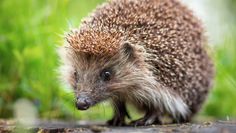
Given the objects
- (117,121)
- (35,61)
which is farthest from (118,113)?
(35,61)

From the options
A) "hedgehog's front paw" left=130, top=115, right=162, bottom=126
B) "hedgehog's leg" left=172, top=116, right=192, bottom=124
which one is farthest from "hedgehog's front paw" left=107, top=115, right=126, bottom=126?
"hedgehog's leg" left=172, top=116, right=192, bottom=124

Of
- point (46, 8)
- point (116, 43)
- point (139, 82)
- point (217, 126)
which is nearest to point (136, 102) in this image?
point (139, 82)

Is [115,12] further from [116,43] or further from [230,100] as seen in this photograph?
[230,100]

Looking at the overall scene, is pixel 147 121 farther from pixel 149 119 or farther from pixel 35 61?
pixel 35 61

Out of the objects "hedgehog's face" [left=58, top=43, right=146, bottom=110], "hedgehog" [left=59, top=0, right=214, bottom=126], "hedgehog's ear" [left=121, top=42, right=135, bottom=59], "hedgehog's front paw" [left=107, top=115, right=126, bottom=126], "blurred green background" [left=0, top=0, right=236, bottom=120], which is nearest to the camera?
"hedgehog's face" [left=58, top=43, right=146, bottom=110]

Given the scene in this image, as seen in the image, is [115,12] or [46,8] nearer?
[115,12]

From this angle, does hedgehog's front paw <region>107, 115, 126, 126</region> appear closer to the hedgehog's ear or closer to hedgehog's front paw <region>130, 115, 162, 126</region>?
hedgehog's front paw <region>130, 115, 162, 126</region>

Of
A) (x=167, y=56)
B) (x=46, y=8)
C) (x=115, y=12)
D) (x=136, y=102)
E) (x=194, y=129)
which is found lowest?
(x=194, y=129)
